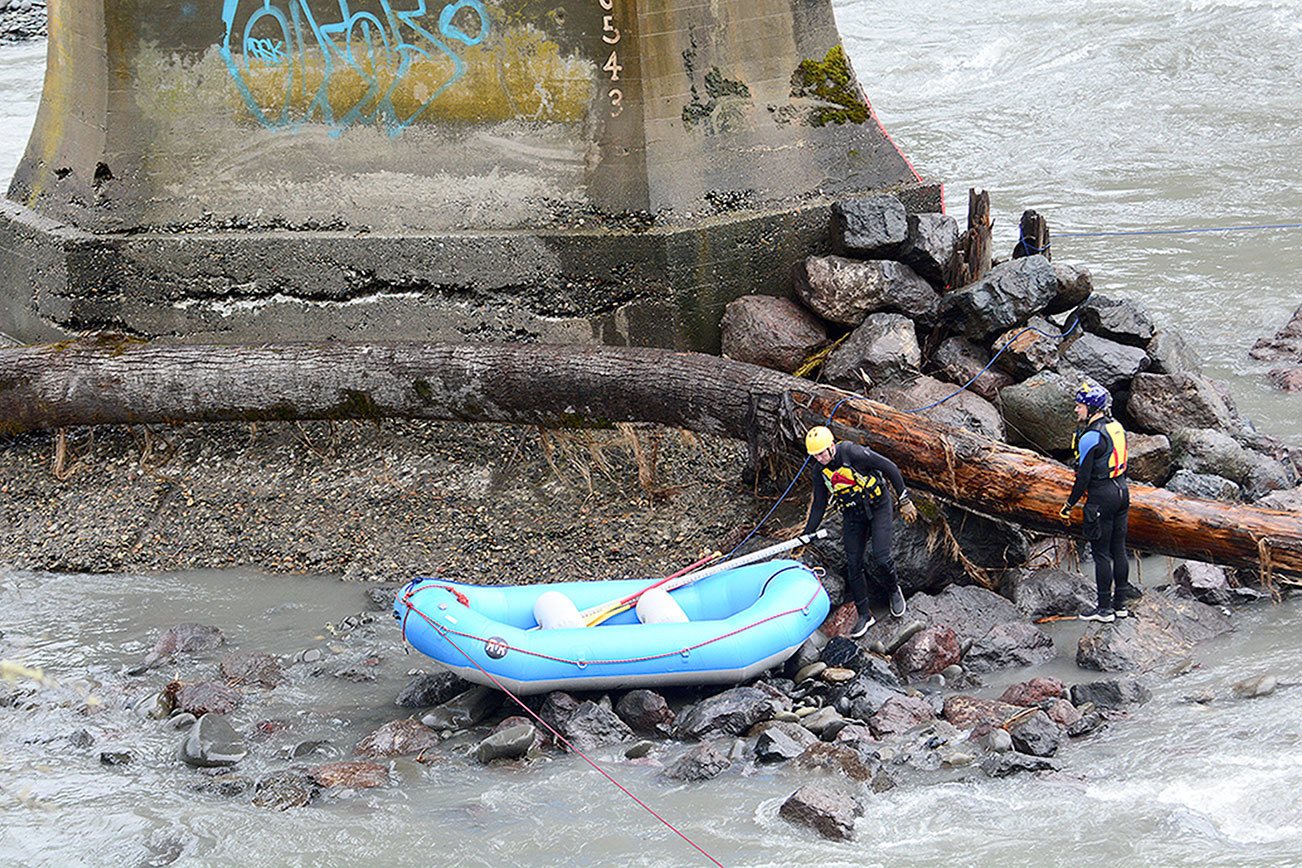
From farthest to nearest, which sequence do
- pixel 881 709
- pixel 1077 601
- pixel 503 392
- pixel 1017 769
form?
pixel 503 392, pixel 1077 601, pixel 881 709, pixel 1017 769

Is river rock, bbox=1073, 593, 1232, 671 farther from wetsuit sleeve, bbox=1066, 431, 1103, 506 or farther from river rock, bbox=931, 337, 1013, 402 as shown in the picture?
river rock, bbox=931, 337, 1013, 402

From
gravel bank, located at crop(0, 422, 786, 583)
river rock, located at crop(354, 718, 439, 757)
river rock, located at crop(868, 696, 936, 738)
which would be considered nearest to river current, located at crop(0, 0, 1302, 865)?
river rock, located at crop(354, 718, 439, 757)

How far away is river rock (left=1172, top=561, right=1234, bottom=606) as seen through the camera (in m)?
8.22

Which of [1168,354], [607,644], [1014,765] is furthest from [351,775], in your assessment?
[1168,354]

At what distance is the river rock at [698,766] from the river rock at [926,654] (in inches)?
56.0

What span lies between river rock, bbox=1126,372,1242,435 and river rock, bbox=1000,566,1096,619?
5.23 feet

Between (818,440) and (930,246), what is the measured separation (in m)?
2.30

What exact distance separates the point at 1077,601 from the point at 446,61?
547 centimetres

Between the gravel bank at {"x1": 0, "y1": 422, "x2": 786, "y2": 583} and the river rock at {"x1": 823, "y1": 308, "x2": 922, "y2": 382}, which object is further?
the river rock at {"x1": 823, "y1": 308, "x2": 922, "y2": 382}

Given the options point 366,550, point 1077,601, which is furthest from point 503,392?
point 1077,601

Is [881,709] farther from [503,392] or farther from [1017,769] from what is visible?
[503,392]

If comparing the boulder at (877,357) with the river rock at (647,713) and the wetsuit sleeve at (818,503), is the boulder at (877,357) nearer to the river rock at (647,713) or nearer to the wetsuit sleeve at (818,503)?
the wetsuit sleeve at (818,503)

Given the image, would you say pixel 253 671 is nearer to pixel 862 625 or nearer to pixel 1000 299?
pixel 862 625

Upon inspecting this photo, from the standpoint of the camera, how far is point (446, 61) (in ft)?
31.4
